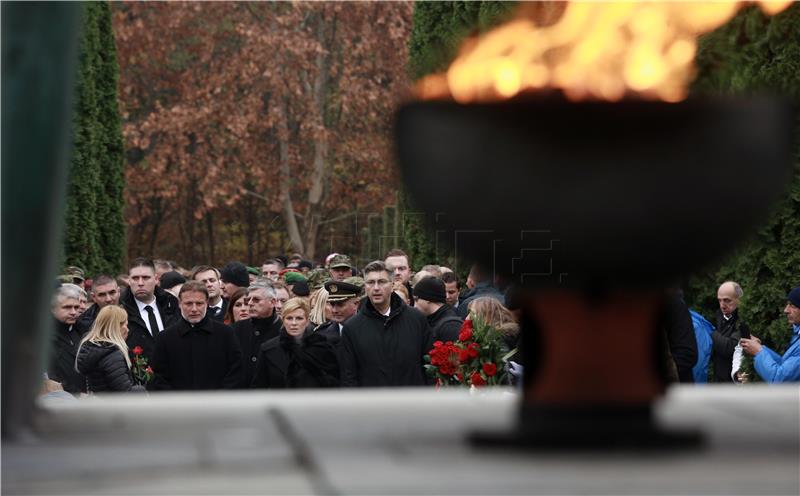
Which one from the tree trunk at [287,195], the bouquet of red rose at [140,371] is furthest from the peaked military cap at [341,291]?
the tree trunk at [287,195]

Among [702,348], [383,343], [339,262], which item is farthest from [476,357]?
[339,262]

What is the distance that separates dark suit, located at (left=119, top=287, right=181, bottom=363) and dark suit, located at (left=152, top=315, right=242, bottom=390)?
2.02 ft

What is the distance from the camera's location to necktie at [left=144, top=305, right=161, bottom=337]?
36.7 feet

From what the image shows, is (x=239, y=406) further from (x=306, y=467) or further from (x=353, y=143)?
(x=353, y=143)

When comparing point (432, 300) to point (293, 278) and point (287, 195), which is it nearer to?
point (293, 278)

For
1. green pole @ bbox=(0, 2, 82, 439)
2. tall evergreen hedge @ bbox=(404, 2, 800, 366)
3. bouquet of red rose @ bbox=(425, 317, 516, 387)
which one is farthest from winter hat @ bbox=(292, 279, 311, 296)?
green pole @ bbox=(0, 2, 82, 439)

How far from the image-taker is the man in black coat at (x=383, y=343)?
8852mm

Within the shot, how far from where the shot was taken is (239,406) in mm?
4605

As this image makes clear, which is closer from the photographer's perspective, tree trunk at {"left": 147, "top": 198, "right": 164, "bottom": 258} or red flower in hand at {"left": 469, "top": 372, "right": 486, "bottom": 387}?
red flower in hand at {"left": 469, "top": 372, "right": 486, "bottom": 387}

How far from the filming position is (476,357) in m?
7.52

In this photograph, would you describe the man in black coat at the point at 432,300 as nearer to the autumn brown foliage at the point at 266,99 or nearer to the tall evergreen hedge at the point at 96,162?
the tall evergreen hedge at the point at 96,162

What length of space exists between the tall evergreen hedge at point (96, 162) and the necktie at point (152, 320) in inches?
265

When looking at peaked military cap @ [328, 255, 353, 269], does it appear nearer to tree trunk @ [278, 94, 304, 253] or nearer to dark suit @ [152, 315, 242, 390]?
dark suit @ [152, 315, 242, 390]

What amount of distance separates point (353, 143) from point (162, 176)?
443 cm
